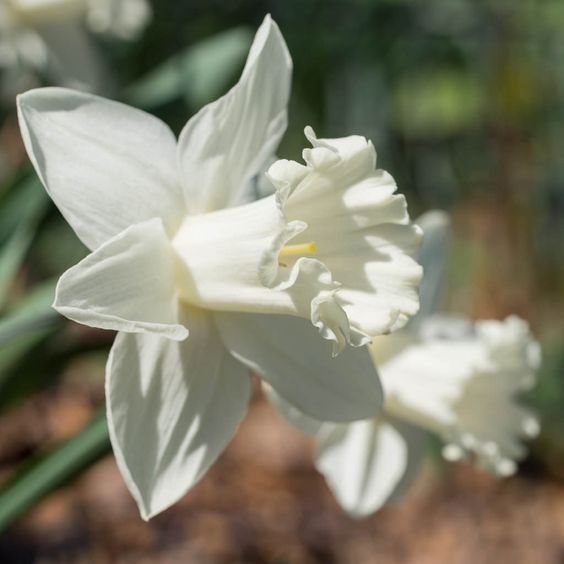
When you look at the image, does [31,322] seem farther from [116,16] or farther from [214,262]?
[116,16]

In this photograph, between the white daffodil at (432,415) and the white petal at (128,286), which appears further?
the white daffodil at (432,415)

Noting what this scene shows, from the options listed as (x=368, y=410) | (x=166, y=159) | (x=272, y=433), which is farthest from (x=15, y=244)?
(x=272, y=433)

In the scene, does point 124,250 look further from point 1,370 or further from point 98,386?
point 98,386

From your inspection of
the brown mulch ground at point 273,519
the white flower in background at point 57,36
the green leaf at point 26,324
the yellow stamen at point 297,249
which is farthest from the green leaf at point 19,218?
the brown mulch ground at point 273,519

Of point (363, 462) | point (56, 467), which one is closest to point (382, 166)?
point (363, 462)

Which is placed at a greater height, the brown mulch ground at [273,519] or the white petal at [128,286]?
the white petal at [128,286]

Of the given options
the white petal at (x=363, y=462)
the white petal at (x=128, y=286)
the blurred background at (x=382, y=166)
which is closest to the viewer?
the white petal at (x=128, y=286)

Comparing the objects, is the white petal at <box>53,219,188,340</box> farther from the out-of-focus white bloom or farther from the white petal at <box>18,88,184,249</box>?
the out-of-focus white bloom

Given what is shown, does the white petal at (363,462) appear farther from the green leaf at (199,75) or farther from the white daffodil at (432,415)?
the green leaf at (199,75)
